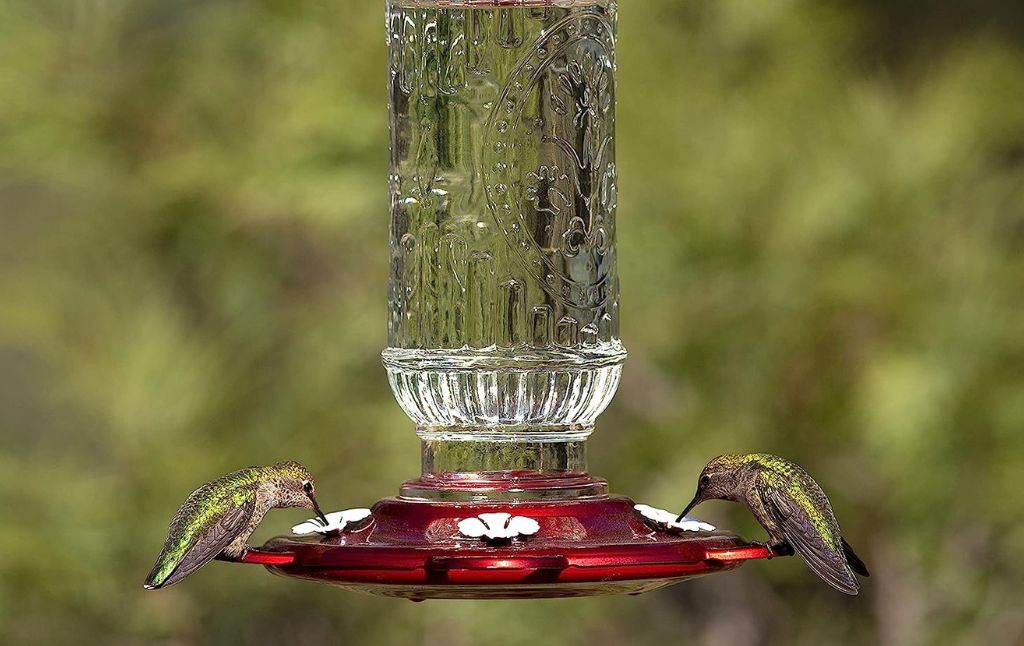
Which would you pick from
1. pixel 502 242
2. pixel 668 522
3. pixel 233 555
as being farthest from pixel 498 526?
pixel 502 242

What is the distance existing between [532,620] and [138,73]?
255cm

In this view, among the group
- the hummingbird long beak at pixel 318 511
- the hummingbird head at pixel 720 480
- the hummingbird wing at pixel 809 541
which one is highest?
the hummingbird head at pixel 720 480

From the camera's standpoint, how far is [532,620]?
21.4ft

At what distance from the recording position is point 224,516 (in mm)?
2369

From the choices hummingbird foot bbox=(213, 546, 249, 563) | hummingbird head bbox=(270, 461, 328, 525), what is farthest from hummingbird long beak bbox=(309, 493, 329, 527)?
hummingbird foot bbox=(213, 546, 249, 563)

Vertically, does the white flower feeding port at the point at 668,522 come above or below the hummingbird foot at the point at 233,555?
above

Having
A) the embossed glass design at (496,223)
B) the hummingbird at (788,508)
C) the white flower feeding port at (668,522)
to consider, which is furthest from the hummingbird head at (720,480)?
the embossed glass design at (496,223)

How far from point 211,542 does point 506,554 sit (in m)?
0.46

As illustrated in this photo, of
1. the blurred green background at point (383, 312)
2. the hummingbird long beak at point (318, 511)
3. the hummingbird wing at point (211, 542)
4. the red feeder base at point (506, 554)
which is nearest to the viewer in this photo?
the red feeder base at point (506, 554)

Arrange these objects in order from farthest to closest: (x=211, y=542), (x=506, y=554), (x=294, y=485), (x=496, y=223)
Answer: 1. (x=496, y=223)
2. (x=294, y=485)
3. (x=211, y=542)
4. (x=506, y=554)

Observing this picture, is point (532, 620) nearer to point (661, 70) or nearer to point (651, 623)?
point (651, 623)

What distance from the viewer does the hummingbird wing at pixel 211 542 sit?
7.52 feet

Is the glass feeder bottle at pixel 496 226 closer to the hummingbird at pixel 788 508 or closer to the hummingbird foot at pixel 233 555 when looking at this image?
the hummingbird at pixel 788 508

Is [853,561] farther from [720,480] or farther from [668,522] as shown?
[668,522]
